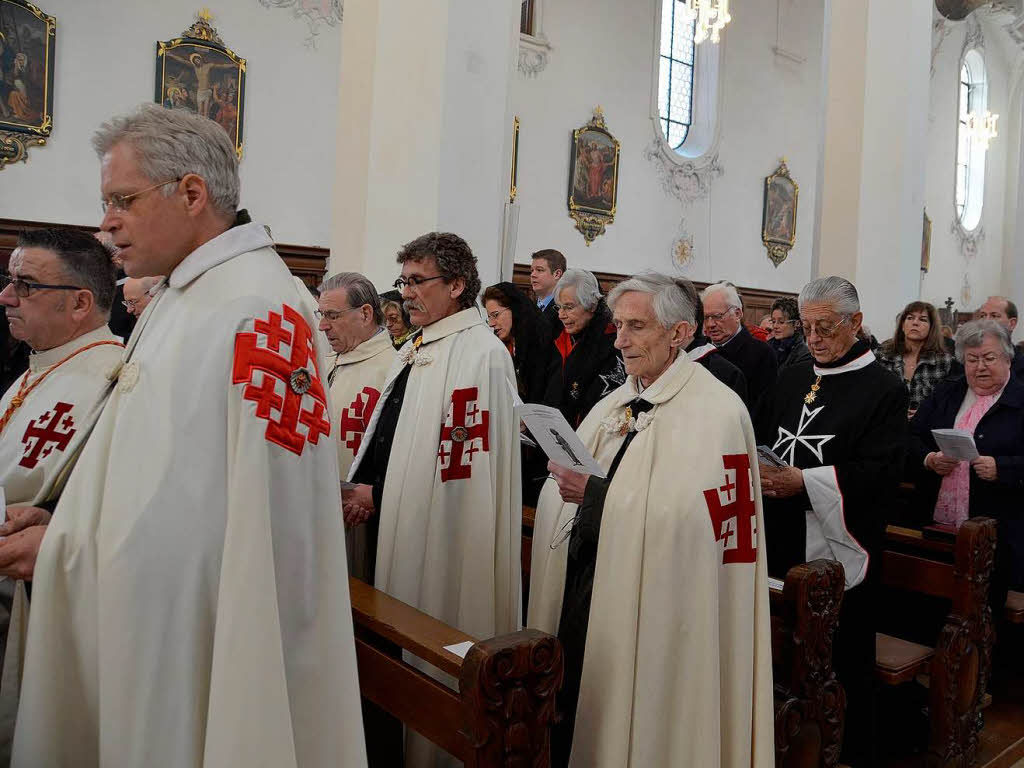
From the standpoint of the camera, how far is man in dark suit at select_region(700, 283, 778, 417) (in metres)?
5.41

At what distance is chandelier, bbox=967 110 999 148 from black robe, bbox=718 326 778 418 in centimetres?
1580

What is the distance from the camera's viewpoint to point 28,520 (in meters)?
2.17

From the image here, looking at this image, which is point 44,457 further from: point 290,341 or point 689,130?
point 689,130

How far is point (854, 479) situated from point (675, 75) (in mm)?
11807

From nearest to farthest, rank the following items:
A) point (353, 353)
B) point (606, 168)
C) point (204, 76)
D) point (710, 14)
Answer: point (353, 353), point (204, 76), point (710, 14), point (606, 168)

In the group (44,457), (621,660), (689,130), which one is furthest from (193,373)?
(689,130)

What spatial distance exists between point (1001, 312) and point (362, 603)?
5974 millimetres

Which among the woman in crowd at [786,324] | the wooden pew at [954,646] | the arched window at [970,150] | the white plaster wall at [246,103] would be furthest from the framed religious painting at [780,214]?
the wooden pew at [954,646]

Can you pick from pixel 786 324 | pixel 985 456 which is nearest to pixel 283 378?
pixel 985 456

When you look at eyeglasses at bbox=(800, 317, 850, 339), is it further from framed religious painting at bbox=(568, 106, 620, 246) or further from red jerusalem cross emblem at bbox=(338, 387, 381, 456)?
framed religious painting at bbox=(568, 106, 620, 246)

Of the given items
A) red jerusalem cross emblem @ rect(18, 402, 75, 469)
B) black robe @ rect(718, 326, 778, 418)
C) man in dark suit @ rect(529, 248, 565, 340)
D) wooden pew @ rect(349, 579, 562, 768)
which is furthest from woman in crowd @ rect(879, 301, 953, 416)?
red jerusalem cross emblem @ rect(18, 402, 75, 469)

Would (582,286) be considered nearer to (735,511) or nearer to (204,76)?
(735,511)

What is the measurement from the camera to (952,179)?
1906 cm

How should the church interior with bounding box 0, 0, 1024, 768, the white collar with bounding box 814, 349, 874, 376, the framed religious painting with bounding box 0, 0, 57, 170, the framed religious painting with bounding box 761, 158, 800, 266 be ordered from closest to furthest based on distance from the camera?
the church interior with bounding box 0, 0, 1024, 768 < the white collar with bounding box 814, 349, 874, 376 < the framed religious painting with bounding box 0, 0, 57, 170 < the framed religious painting with bounding box 761, 158, 800, 266
